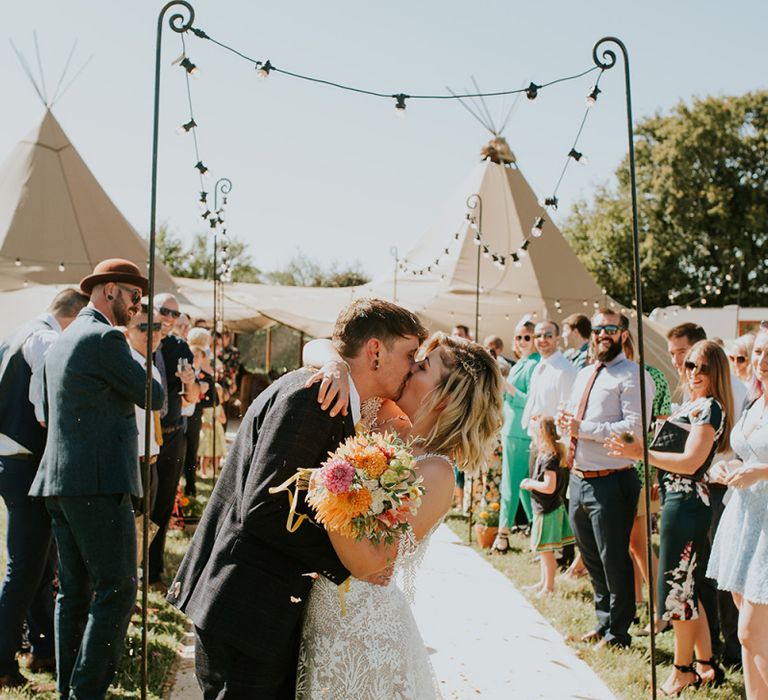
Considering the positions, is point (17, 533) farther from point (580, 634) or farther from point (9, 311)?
point (9, 311)

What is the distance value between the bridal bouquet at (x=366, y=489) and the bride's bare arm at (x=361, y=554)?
4cm

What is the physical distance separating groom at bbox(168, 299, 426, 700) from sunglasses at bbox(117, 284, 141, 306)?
1700 millimetres

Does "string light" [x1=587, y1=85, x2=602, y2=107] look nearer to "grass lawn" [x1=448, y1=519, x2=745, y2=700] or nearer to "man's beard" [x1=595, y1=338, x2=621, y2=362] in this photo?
"man's beard" [x1=595, y1=338, x2=621, y2=362]

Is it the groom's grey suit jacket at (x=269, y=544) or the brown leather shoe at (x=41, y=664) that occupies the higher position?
the groom's grey suit jacket at (x=269, y=544)

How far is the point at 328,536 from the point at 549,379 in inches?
189

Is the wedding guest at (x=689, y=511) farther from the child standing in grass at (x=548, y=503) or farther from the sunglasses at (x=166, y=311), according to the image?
the sunglasses at (x=166, y=311)

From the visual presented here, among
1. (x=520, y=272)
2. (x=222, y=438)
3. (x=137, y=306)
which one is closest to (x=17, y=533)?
(x=137, y=306)

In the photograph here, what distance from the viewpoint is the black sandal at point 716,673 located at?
420cm

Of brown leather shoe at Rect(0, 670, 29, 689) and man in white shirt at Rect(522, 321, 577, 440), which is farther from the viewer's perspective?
man in white shirt at Rect(522, 321, 577, 440)

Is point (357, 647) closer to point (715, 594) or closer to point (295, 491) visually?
point (295, 491)

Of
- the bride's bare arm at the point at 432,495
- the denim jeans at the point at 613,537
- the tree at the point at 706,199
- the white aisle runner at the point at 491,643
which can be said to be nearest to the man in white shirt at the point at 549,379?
the white aisle runner at the point at 491,643

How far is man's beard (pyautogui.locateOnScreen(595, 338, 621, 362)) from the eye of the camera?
491cm

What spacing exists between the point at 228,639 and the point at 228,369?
1036 centimetres

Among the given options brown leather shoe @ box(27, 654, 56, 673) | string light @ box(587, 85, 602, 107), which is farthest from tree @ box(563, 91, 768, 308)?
brown leather shoe @ box(27, 654, 56, 673)
